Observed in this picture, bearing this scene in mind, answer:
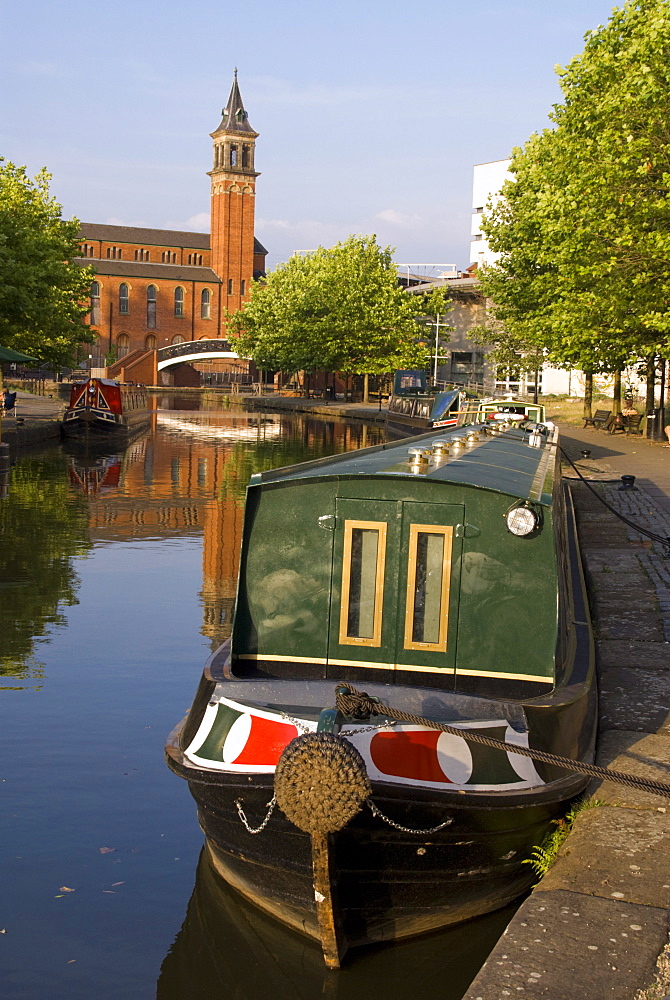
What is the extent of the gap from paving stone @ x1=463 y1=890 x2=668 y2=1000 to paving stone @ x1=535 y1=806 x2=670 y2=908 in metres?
0.13

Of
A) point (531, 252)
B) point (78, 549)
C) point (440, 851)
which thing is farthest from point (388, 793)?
point (531, 252)

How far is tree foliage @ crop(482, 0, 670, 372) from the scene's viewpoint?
25.5 m

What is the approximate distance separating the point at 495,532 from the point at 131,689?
4955 mm

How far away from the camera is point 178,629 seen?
41.5 ft

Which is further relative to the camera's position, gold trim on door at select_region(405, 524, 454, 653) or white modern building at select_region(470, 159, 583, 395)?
white modern building at select_region(470, 159, 583, 395)

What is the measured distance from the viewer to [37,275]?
127ft

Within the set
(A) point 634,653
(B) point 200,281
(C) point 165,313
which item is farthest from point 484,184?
(A) point 634,653

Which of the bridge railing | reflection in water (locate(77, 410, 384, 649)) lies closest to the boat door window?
reflection in water (locate(77, 410, 384, 649))

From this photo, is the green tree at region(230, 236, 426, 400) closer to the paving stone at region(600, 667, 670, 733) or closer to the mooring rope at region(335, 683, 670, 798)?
the paving stone at region(600, 667, 670, 733)

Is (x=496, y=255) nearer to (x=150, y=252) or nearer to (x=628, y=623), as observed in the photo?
(x=150, y=252)

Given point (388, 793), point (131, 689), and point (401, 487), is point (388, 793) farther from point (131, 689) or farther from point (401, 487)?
point (131, 689)

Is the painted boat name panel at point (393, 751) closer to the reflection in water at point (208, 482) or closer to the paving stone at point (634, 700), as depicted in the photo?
the paving stone at point (634, 700)

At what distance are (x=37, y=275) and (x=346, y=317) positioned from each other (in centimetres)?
3399

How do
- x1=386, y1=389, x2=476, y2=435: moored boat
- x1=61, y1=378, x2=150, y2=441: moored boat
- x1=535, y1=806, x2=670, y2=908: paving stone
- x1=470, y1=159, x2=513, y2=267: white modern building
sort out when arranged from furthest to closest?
x1=470, y1=159, x2=513, y2=267: white modern building → x1=61, y1=378, x2=150, y2=441: moored boat → x1=386, y1=389, x2=476, y2=435: moored boat → x1=535, y1=806, x2=670, y2=908: paving stone
